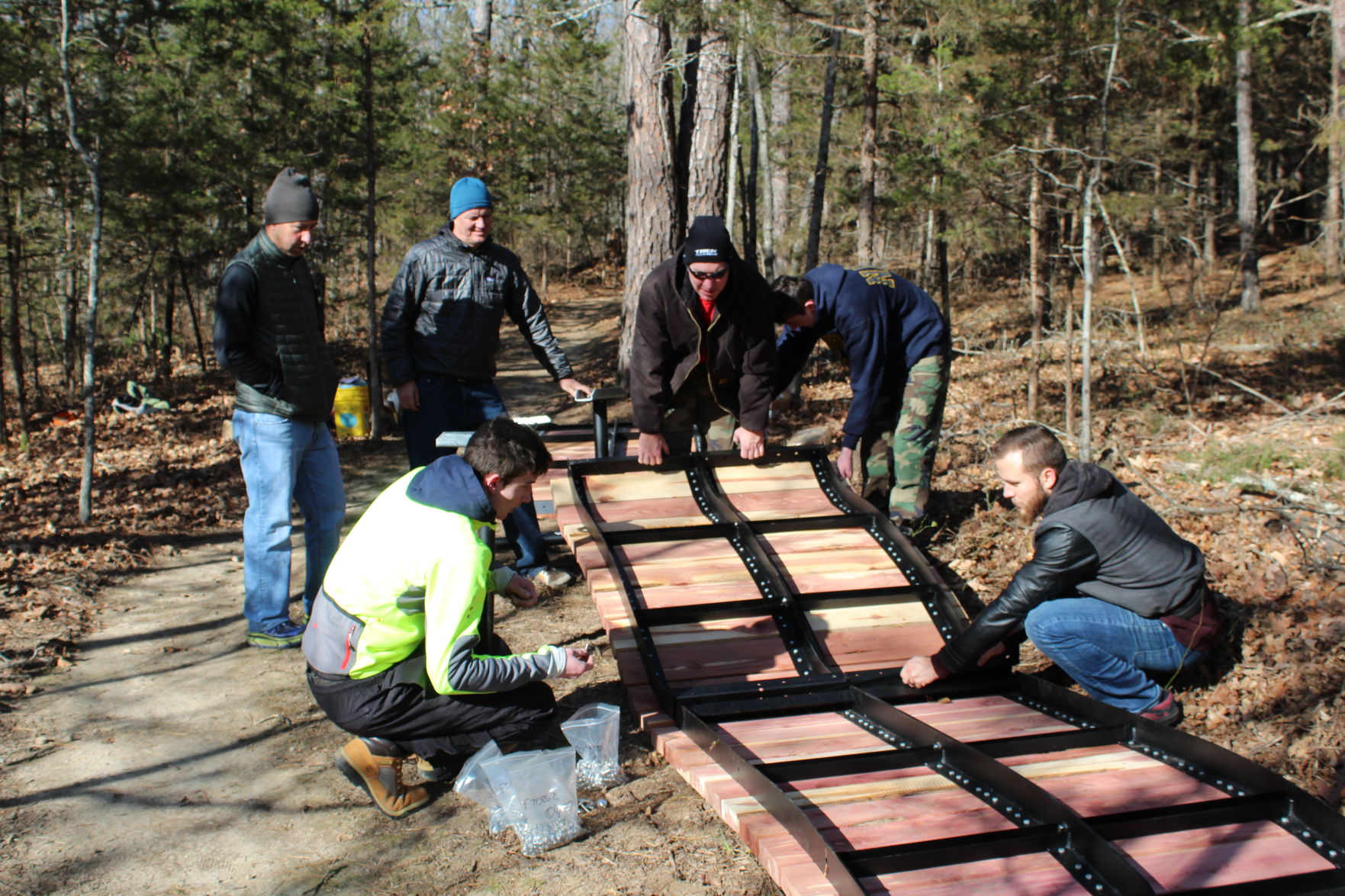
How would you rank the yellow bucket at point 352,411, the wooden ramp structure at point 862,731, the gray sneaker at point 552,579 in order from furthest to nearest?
the yellow bucket at point 352,411 < the gray sneaker at point 552,579 < the wooden ramp structure at point 862,731

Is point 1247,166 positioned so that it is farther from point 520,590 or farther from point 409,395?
point 520,590

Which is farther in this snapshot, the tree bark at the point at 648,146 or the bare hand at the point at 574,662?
the tree bark at the point at 648,146

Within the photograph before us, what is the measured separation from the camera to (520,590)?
3633 mm

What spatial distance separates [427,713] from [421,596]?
44 cm

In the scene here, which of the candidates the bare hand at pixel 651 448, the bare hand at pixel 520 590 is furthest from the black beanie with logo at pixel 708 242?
the bare hand at pixel 520 590

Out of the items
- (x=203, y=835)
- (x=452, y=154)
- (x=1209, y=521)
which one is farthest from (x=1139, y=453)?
(x=452, y=154)

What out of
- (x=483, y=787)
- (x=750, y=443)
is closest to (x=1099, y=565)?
(x=750, y=443)

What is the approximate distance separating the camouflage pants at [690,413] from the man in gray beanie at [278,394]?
1.92m

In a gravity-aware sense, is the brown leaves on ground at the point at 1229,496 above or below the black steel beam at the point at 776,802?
above

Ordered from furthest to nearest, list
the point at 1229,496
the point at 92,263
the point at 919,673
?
1. the point at 92,263
2. the point at 1229,496
3. the point at 919,673

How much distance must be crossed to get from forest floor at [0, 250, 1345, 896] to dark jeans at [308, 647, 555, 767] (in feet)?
0.83

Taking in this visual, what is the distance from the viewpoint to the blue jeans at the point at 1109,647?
3.71 metres

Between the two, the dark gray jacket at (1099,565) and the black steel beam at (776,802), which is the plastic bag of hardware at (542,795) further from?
the dark gray jacket at (1099,565)

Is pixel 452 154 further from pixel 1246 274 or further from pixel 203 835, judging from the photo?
pixel 203 835
